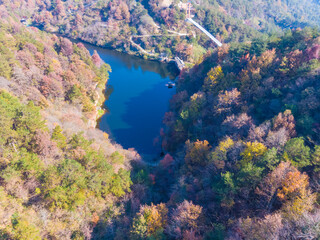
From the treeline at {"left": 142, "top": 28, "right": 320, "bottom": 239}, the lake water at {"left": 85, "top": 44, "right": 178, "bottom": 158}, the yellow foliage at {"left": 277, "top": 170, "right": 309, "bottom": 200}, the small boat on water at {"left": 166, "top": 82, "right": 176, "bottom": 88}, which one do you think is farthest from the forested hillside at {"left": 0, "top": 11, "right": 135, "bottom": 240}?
the small boat on water at {"left": 166, "top": 82, "right": 176, "bottom": 88}

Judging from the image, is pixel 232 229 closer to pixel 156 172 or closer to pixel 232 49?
pixel 156 172

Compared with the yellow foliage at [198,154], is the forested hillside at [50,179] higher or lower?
lower

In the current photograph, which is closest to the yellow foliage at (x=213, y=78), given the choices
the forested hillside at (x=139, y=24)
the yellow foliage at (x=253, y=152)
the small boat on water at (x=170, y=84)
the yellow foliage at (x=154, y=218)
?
the yellow foliage at (x=253, y=152)

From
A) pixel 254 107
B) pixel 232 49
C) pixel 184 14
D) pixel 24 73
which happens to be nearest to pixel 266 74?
pixel 254 107

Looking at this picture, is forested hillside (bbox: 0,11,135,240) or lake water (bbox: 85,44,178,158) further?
lake water (bbox: 85,44,178,158)

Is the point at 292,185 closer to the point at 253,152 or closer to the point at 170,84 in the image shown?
the point at 253,152

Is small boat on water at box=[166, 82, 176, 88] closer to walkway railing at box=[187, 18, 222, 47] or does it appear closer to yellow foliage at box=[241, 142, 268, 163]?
walkway railing at box=[187, 18, 222, 47]

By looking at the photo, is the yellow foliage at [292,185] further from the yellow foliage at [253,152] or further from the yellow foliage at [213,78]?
the yellow foliage at [213,78]

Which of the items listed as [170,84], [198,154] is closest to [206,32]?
[170,84]
